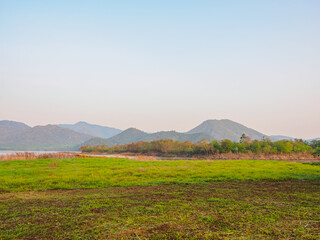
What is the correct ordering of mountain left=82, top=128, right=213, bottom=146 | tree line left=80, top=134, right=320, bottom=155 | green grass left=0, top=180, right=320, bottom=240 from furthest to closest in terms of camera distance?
mountain left=82, top=128, right=213, bottom=146, tree line left=80, top=134, right=320, bottom=155, green grass left=0, top=180, right=320, bottom=240

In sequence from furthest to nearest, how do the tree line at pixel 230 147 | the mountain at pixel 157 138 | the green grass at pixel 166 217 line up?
the mountain at pixel 157 138
the tree line at pixel 230 147
the green grass at pixel 166 217

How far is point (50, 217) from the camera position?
575 centimetres

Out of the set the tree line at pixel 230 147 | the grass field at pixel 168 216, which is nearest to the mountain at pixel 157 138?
the tree line at pixel 230 147

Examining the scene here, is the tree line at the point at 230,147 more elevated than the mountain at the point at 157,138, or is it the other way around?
the mountain at the point at 157,138

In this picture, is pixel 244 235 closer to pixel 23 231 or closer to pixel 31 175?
pixel 23 231

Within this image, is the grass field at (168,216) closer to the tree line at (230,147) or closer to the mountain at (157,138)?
the tree line at (230,147)

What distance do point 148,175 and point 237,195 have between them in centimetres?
671

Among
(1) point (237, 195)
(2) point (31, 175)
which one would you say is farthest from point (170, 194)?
(2) point (31, 175)

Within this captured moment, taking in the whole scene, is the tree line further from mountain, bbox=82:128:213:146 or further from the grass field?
mountain, bbox=82:128:213:146

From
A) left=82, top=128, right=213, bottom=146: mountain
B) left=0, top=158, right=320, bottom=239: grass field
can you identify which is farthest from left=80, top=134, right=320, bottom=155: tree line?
left=82, top=128, right=213, bottom=146: mountain

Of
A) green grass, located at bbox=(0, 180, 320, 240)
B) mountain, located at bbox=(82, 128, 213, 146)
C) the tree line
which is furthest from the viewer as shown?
mountain, located at bbox=(82, 128, 213, 146)

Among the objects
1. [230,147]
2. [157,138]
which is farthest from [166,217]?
[157,138]

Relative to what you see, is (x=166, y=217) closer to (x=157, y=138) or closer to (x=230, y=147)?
(x=230, y=147)

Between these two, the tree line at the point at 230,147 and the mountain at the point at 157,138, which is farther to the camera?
the mountain at the point at 157,138
